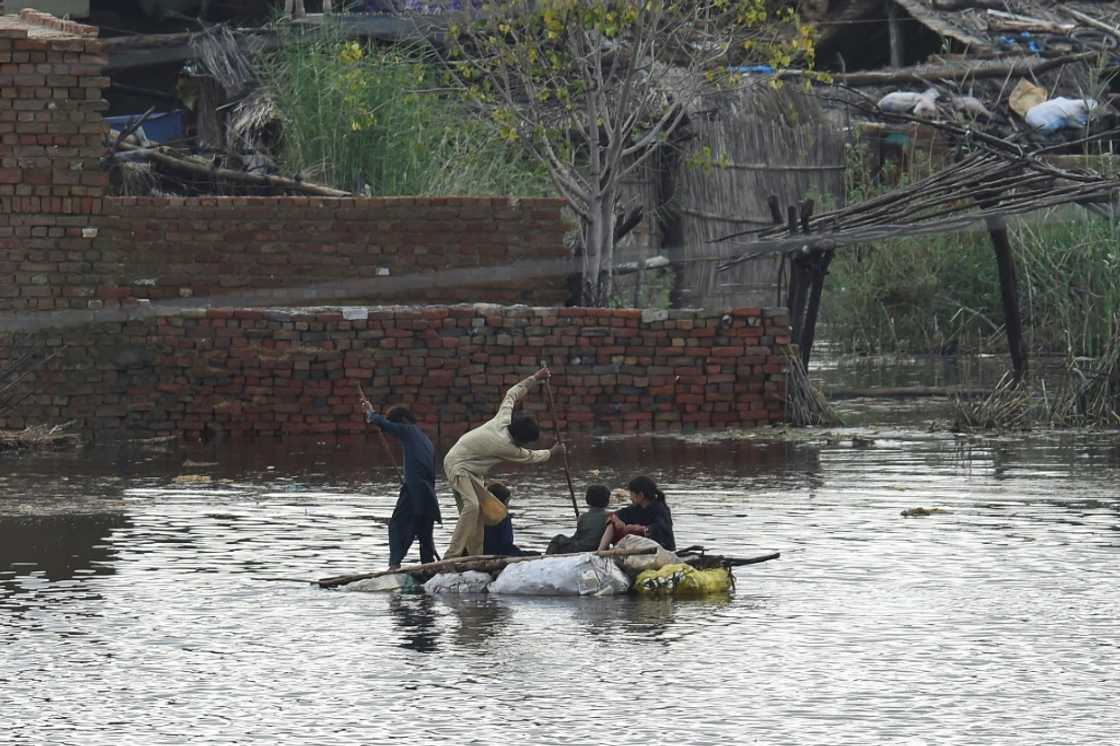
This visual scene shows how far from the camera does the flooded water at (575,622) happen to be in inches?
363

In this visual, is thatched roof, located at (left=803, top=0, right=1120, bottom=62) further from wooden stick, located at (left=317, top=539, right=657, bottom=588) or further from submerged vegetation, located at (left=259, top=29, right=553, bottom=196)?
wooden stick, located at (left=317, top=539, right=657, bottom=588)

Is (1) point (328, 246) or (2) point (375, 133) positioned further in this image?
(2) point (375, 133)

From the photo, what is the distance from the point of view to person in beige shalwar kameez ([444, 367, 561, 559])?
42.6 feet

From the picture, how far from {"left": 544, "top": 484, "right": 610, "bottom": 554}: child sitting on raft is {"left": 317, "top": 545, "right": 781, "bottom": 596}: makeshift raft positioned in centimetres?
32

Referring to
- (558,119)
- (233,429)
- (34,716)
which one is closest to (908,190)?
(558,119)

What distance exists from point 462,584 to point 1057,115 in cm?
1771

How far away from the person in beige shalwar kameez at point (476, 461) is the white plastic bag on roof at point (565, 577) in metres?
0.58

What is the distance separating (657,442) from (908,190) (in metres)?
3.60

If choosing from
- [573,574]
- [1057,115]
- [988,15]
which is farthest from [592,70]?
[573,574]

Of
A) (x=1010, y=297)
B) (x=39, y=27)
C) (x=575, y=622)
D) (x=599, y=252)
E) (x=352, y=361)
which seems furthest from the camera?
(x=599, y=252)

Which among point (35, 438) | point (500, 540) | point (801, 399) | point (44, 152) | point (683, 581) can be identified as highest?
point (44, 152)

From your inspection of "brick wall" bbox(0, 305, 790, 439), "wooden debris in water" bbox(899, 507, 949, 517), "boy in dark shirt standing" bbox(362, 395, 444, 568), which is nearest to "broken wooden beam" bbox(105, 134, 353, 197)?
"brick wall" bbox(0, 305, 790, 439)

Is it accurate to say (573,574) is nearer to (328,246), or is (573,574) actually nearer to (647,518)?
(647,518)

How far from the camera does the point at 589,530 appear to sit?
42.0 ft
